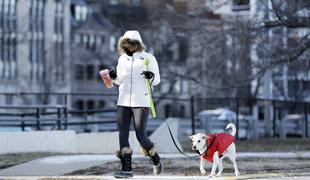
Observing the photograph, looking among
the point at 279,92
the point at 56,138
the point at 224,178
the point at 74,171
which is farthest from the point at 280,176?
the point at 279,92

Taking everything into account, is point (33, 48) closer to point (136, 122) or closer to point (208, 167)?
point (208, 167)

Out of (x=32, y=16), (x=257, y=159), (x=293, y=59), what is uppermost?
(x=32, y=16)

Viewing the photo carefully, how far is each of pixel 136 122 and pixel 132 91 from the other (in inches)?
16.7

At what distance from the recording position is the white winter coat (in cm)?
1077

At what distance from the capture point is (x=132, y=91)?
35.4 feet

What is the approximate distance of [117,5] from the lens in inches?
3342

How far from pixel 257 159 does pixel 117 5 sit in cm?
7037

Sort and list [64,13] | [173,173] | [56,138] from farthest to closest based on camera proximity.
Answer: [64,13] < [56,138] < [173,173]

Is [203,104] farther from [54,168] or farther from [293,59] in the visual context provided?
[54,168]

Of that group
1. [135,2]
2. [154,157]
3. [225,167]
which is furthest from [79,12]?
[154,157]

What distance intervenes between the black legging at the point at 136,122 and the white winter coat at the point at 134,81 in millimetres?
83

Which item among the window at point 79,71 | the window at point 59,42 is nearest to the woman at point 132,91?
the window at point 59,42

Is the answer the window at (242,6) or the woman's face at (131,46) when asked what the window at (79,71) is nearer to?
the window at (242,6)

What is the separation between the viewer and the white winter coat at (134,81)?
10.8 metres
